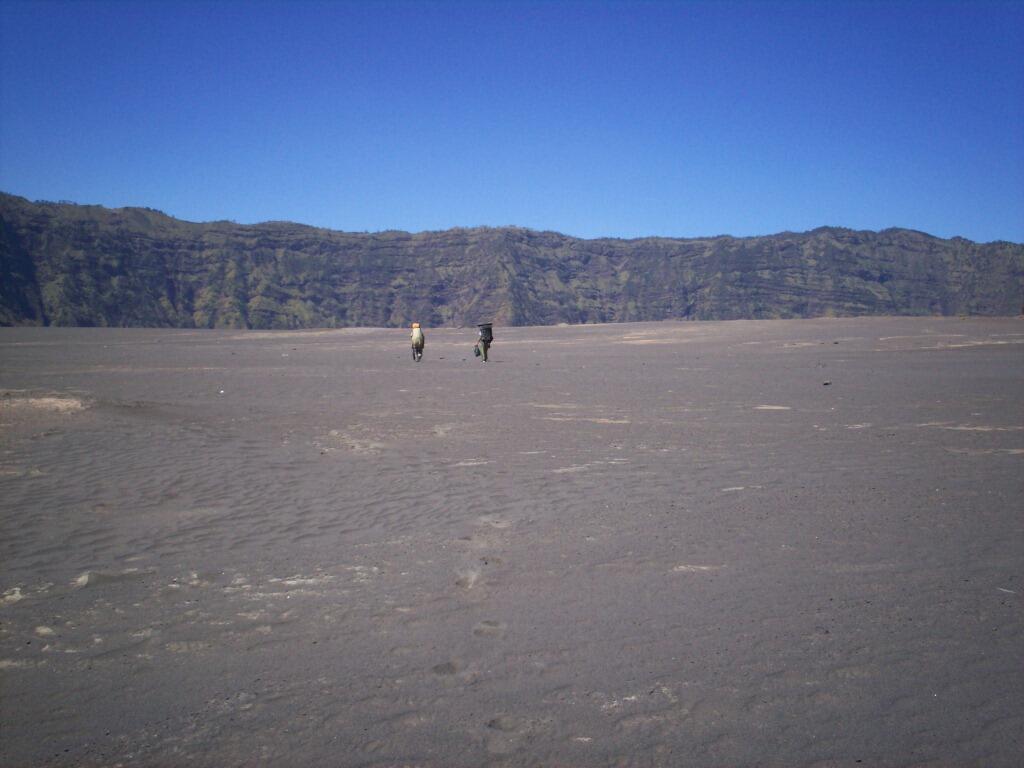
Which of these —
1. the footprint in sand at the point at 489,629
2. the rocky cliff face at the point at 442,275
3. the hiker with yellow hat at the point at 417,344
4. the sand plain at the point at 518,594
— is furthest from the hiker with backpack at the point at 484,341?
the rocky cliff face at the point at 442,275

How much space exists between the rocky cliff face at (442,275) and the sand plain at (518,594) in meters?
100

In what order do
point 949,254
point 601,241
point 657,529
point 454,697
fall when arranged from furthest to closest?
1. point 601,241
2. point 949,254
3. point 657,529
4. point 454,697

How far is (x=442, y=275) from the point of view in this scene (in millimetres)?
125062

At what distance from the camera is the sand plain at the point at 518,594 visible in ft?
11.3

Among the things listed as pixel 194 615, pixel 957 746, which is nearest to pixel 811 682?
pixel 957 746

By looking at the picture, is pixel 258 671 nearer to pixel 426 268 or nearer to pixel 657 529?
pixel 657 529

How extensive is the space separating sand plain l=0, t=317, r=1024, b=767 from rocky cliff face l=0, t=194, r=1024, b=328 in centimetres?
10013

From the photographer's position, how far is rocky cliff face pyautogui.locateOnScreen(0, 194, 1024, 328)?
9950cm

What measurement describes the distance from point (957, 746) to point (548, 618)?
2359 mm

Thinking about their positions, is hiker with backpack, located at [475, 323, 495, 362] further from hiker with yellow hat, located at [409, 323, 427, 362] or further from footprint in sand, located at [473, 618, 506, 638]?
footprint in sand, located at [473, 618, 506, 638]

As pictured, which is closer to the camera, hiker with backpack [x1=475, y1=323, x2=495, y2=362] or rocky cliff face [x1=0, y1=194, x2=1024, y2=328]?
hiker with backpack [x1=475, y1=323, x2=495, y2=362]

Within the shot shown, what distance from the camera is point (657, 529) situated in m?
6.62

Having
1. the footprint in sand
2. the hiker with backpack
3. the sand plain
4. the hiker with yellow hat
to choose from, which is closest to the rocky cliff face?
the hiker with yellow hat

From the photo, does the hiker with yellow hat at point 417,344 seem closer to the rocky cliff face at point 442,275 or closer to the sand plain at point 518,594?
the sand plain at point 518,594
